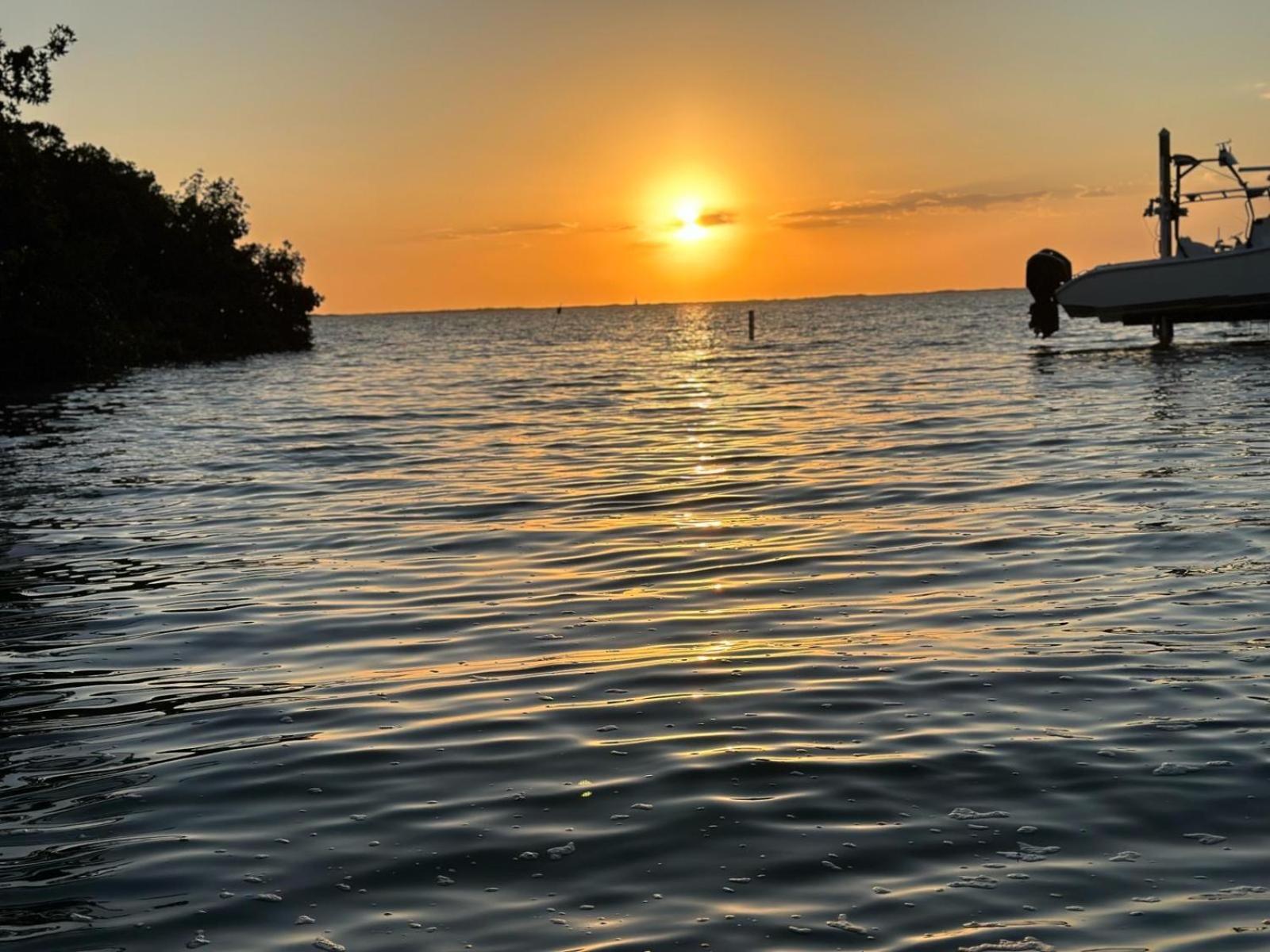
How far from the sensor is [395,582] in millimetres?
12836

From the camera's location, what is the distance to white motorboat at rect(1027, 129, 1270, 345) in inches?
1794

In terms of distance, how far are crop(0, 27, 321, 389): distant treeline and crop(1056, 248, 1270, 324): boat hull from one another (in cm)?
3512

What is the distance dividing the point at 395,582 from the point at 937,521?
6.03m

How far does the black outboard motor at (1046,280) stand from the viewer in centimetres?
6644

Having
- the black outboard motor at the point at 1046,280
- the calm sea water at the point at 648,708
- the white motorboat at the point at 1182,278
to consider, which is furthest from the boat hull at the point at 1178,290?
the calm sea water at the point at 648,708

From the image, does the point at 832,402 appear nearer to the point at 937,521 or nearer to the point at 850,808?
the point at 937,521

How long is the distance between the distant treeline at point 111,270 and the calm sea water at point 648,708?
2984 centimetres

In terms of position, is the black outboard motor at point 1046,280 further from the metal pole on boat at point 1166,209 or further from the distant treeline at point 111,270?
the distant treeline at point 111,270

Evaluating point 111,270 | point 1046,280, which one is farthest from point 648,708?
point 111,270

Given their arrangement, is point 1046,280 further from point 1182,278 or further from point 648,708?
point 648,708

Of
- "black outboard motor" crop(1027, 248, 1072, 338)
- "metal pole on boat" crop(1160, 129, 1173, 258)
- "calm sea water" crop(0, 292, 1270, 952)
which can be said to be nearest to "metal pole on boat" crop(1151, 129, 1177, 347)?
"metal pole on boat" crop(1160, 129, 1173, 258)

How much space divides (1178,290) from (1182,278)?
1.60ft

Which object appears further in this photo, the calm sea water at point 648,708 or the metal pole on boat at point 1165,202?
the metal pole on boat at point 1165,202

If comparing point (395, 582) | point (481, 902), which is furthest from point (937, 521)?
point (481, 902)
